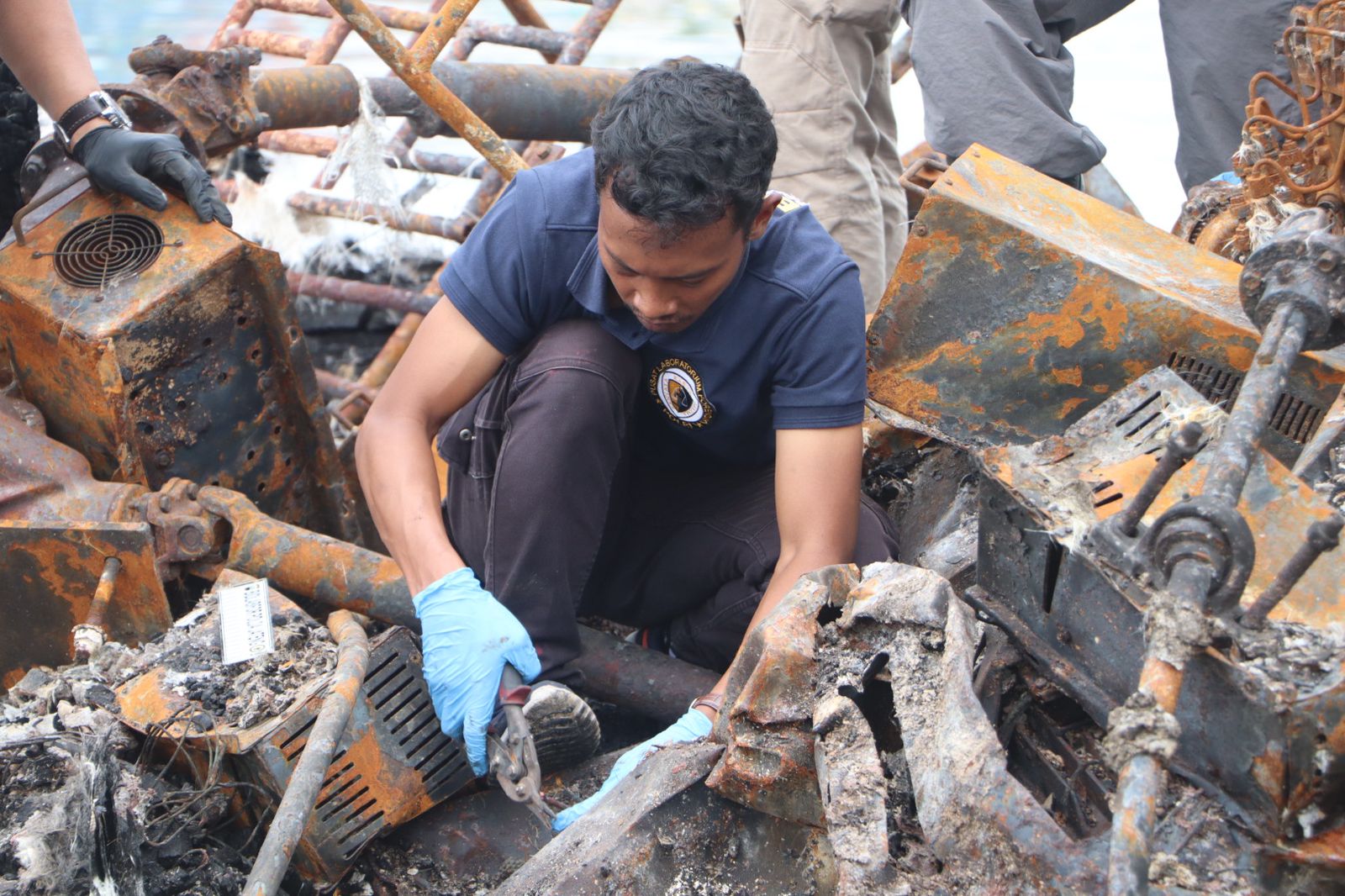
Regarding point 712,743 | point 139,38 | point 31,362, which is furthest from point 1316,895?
point 139,38

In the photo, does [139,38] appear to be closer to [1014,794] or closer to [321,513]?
[321,513]

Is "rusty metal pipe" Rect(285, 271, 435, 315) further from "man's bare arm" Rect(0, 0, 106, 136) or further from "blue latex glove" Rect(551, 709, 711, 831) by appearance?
"blue latex glove" Rect(551, 709, 711, 831)

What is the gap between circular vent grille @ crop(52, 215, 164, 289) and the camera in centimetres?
247

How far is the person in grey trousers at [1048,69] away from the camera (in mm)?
2928

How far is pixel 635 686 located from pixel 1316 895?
128cm

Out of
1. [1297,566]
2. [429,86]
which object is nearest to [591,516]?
[1297,566]

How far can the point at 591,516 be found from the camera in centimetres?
207

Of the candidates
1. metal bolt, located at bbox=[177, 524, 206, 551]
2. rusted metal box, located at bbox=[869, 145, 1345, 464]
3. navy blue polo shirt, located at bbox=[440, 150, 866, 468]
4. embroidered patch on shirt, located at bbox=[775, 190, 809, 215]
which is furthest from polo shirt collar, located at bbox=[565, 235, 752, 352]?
metal bolt, located at bbox=[177, 524, 206, 551]

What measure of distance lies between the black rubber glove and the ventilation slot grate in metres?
2.01

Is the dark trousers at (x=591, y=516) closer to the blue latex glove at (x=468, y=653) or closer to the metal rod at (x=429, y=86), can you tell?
the blue latex glove at (x=468, y=653)

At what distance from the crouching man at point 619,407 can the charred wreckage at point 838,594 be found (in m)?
0.17

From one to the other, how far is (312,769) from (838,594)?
2.51 feet

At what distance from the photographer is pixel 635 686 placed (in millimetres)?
2303

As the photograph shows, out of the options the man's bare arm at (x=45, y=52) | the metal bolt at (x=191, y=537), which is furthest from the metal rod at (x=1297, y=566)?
the man's bare arm at (x=45, y=52)
